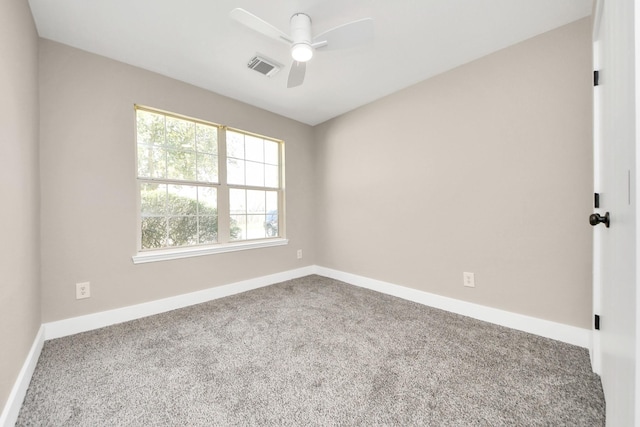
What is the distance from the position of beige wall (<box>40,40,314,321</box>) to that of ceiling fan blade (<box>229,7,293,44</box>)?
1.47 meters

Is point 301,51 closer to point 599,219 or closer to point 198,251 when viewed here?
point 599,219

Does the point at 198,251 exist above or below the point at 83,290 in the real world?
above

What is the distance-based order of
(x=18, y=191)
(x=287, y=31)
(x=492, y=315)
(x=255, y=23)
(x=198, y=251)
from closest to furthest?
(x=18, y=191), (x=255, y=23), (x=287, y=31), (x=492, y=315), (x=198, y=251)

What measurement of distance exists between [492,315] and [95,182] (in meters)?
3.67

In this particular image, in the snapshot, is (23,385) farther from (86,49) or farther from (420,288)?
(420,288)

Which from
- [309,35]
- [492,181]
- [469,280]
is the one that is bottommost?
[469,280]

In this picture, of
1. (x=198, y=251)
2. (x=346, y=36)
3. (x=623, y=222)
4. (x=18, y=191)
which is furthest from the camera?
(x=198, y=251)

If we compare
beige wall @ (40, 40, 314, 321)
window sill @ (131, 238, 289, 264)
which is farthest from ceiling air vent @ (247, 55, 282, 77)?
window sill @ (131, 238, 289, 264)

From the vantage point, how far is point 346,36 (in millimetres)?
1742

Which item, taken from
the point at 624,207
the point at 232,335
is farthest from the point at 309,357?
the point at 624,207

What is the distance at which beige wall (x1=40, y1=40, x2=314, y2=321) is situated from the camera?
1992 mm

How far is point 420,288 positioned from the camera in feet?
8.83

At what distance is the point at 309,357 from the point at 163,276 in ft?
5.76

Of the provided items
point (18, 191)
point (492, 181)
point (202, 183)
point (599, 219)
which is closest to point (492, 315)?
point (492, 181)
